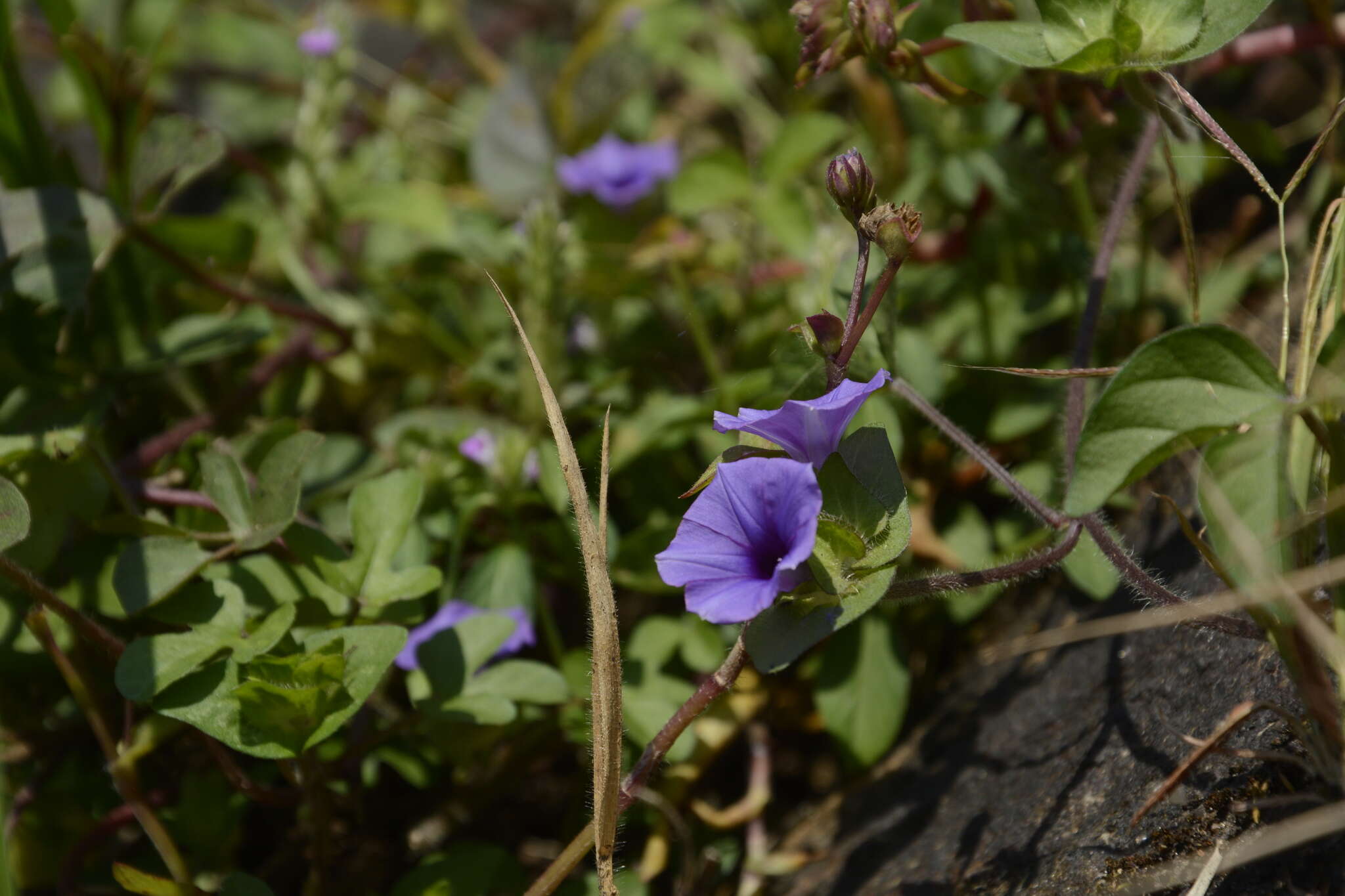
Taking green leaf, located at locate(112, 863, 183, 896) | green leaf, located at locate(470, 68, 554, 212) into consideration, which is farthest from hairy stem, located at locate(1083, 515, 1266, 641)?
green leaf, located at locate(470, 68, 554, 212)

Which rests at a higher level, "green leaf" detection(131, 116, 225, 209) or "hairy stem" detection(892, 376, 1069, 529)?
"green leaf" detection(131, 116, 225, 209)

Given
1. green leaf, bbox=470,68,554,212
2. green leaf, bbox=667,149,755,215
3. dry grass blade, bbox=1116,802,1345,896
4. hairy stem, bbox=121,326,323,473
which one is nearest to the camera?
dry grass blade, bbox=1116,802,1345,896

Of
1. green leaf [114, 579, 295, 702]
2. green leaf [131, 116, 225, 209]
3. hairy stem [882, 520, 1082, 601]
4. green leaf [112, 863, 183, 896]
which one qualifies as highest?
green leaf [131, 116, 225, 209]

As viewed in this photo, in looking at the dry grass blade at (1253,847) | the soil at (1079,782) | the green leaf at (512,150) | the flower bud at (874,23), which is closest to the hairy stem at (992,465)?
the soil at (1079,782)

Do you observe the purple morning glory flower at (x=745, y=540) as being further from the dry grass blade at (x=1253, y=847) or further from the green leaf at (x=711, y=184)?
the green leaf at (x=711, y=184)

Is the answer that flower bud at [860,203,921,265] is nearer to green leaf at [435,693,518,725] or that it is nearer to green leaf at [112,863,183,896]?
green leaf at [435,693,518,725]

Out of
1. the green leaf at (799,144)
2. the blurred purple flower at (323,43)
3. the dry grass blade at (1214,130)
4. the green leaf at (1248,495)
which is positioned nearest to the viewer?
the green leaf at (1248,495)

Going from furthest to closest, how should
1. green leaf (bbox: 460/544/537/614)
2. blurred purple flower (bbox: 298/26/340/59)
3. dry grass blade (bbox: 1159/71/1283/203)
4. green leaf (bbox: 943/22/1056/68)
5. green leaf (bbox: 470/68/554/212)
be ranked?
green leaf (bbox: 470/68/554/212), blurred purple flower (bbox: 298/26/340/59), green leaf (bbox: 460/544/537/614), green leaf (bbox: 943/22/1056/68), dry grass blade (bbox: 1159/71/1283/203)

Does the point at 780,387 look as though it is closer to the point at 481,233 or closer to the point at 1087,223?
the point at 1087,223

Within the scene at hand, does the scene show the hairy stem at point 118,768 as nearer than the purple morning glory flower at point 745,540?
No
